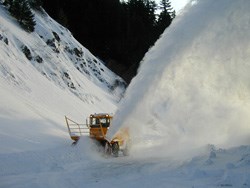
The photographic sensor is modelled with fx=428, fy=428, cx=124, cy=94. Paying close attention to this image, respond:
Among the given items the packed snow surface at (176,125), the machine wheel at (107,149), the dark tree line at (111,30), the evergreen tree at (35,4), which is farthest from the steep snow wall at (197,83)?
the dark tree line at (111,30)

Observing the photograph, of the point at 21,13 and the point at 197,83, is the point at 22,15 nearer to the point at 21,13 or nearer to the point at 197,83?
the point at 21,13

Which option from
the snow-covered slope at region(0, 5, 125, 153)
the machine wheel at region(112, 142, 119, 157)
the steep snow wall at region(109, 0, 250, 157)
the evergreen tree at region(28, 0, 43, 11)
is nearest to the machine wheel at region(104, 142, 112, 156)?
the machine wheel at region(112, 142, 119, 157)

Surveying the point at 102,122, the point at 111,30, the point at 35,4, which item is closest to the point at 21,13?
the point at 35,4

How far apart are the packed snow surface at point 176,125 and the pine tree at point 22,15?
19413mm

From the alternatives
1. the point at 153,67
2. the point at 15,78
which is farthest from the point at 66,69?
the point at 153,67

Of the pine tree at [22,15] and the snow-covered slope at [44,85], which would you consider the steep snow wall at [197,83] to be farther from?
the pine tree at [22,15]

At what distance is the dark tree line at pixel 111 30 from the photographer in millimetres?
73750

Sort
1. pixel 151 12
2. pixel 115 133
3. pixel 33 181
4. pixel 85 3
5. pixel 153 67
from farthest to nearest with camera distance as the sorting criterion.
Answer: pixel 151 12 < pixel 85 3 < pixel 115 133 < pixel 153 67 < pixel 33 181

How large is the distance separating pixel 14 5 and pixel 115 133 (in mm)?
29678

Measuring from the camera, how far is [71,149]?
1941cm

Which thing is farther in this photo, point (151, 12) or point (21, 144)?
point (151, 12)

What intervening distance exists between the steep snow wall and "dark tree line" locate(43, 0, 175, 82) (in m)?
50.2

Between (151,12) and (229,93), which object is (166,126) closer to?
(229,93)

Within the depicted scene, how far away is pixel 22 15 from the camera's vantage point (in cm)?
4272
